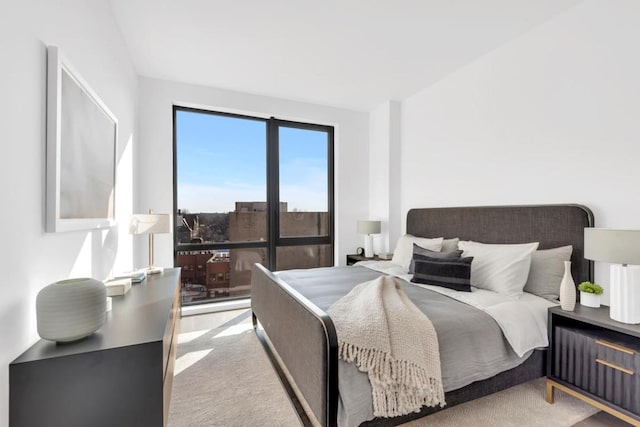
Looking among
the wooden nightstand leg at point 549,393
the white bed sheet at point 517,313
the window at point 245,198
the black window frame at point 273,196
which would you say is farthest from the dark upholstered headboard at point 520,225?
the window at point 245,198

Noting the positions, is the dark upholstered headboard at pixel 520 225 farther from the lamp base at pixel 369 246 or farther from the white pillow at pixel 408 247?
the lamp base at pixel 369 246

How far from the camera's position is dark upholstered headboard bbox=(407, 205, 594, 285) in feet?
7.54

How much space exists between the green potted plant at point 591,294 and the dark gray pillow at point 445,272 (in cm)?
70

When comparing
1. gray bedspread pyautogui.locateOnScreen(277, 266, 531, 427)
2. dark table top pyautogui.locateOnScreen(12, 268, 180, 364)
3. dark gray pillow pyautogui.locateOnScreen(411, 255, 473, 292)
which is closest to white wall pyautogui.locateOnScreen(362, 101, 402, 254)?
dark gray pillow pyautogui.locateOnScreen(411, 255, 473, 292)

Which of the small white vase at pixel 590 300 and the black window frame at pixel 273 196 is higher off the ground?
the black window frame at pixel 273 196

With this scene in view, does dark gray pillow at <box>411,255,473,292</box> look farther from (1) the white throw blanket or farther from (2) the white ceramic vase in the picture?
(2) the white ceramic vase

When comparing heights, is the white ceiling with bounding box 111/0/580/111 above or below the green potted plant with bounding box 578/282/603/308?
above

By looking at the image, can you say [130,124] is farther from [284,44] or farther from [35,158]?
[35,158]

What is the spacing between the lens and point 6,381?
103 centimetres

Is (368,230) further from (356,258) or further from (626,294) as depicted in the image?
(626,294)

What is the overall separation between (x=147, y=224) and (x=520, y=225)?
3.31 meters

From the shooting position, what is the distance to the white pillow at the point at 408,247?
3.12 m

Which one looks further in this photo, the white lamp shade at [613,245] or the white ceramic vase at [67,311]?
the white lamp shade at [613,245]

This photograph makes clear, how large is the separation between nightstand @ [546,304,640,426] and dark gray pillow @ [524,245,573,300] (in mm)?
280
